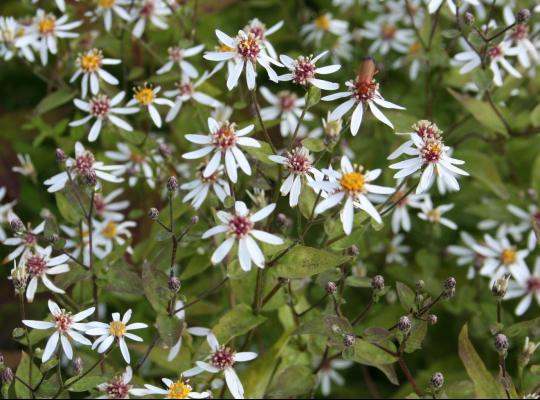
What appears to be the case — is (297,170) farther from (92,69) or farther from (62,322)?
(92,69)

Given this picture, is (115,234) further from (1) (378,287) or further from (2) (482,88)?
(2) (482,88)

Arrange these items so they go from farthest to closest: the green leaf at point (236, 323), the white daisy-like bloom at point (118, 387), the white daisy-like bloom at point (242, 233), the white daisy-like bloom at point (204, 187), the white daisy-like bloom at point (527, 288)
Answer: the white daisy-like bloom at point (527, 288) < the white daisy-like bloom at point (204, 187) < the green leaf at point (236, 323) < the white daisy-like bloom at point (118, 387) < the white daisy-like bloom at point (242, 233)

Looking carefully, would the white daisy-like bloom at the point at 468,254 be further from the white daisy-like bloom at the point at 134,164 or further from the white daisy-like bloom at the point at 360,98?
the white daisy-like bloom at the point at 134,164

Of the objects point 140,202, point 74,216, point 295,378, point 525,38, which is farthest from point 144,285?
point 525,38

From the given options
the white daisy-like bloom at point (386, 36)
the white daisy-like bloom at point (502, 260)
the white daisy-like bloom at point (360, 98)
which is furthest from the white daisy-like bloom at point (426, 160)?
the white daisy-like bloom at point (386, 36)

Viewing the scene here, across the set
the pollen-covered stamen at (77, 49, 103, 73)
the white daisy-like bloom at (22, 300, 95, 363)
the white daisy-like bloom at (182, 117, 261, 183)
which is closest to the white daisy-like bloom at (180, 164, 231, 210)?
the white daisy-like bloom at (182, 117, 261, 183)

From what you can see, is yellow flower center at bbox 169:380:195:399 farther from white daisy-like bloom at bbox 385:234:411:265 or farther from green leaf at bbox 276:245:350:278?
white daisy-like bloom at bbox 385:234:411:265
